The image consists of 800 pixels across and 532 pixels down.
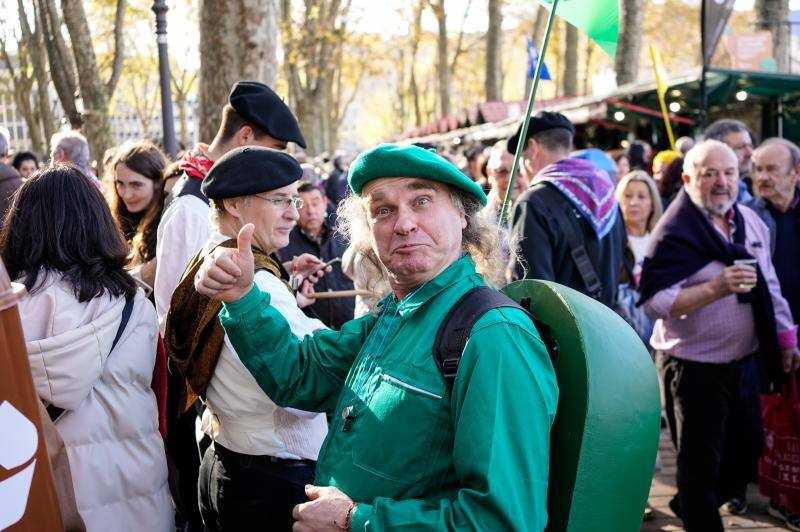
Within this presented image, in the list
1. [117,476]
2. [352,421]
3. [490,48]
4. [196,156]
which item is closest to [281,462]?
[117,476]

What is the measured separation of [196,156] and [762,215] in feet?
11.4

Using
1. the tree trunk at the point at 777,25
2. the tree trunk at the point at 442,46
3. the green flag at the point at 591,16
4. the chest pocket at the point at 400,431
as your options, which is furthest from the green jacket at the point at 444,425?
the tree trunk at the point at 442,46

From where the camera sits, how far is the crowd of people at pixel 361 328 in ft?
6.33

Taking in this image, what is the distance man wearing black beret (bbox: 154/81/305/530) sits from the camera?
13.1 feet

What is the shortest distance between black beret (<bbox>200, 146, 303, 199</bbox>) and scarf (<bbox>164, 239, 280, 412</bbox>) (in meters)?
0.19

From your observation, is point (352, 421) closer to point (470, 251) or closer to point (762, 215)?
point (470, 251)

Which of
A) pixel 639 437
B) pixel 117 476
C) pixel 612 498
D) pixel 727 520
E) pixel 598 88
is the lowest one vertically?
pixel 727 520

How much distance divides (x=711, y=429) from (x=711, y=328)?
51 cm

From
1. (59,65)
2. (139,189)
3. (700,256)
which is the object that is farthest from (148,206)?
(59,65)

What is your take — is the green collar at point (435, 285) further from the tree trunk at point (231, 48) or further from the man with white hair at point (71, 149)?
the tree trunk at point (231, 48)

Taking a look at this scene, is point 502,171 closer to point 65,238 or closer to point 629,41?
point 65,238

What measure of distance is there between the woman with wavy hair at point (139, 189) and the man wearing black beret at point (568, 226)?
85.3 inches

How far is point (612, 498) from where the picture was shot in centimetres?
201

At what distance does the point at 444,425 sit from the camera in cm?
193
